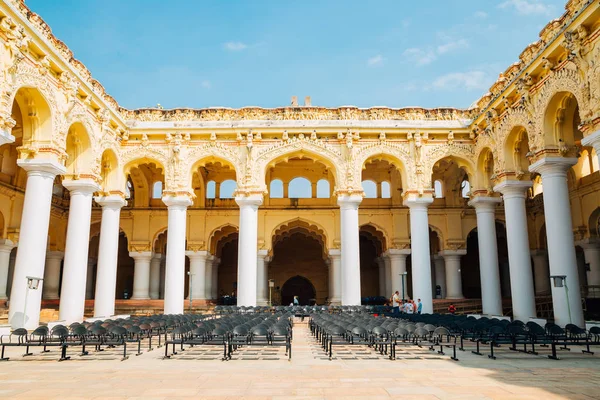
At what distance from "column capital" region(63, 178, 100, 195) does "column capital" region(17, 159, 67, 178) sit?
2526mm

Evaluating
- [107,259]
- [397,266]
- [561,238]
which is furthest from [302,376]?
[397,266]

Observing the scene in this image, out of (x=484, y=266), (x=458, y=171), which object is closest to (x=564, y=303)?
(x=484, y=266)

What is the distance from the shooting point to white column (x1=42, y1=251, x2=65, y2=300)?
26.1m

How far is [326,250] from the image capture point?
87.6ft

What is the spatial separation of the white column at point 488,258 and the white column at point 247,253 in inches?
377

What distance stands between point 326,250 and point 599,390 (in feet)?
66.7

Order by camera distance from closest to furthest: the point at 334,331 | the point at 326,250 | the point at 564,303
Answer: the point at 334,331 < the point at 564,303 < the point at 326,250

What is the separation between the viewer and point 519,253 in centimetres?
1772

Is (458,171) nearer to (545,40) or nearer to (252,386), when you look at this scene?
(545,40)

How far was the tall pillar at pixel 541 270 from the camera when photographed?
1043 inches

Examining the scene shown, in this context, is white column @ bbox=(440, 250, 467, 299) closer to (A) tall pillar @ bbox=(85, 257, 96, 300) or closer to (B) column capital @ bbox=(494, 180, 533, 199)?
(B) column capital @ bbox=(494, 180, 533, 199)

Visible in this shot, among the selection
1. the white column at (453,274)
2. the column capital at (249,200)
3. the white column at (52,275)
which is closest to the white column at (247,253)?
the column capital at (249,200)

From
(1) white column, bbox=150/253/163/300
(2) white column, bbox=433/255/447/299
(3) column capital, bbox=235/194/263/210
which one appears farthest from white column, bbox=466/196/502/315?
(1) white column, bbox=150/253/163/300

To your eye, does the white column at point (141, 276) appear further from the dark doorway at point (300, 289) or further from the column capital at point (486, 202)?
the column capital at point (486, 202)
